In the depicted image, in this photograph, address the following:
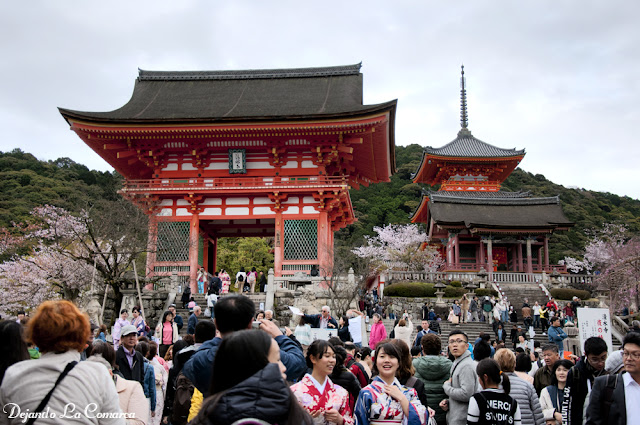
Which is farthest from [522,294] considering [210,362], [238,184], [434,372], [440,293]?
[210,362]

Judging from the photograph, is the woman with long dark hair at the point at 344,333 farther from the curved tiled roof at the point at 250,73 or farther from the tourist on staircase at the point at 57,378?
the curved tiled roof at the point at 250,73

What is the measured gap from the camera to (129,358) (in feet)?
20.2

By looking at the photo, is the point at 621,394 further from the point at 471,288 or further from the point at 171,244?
the point at 471,288

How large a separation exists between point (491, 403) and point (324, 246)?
60.2 feet

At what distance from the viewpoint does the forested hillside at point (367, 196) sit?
1667 inches

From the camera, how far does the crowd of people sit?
9.12 feet

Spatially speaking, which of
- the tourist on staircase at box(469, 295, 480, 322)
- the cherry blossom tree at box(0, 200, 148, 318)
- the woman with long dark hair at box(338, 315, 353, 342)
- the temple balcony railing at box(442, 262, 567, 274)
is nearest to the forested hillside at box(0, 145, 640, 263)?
the cherry blossom tree at box(0, 200, 148, 318)

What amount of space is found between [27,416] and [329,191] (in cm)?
2098

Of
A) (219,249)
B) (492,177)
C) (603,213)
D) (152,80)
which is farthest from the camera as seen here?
(603,213)

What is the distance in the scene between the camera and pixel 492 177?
4219cm

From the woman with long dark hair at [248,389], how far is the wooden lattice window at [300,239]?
20.6 metres

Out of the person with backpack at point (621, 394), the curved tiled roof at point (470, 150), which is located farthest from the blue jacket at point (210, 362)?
the curved tiled roof at point (470, 150)

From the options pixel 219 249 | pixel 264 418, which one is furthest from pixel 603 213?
pixel 264 418

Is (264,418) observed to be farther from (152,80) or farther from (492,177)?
(492,177)
